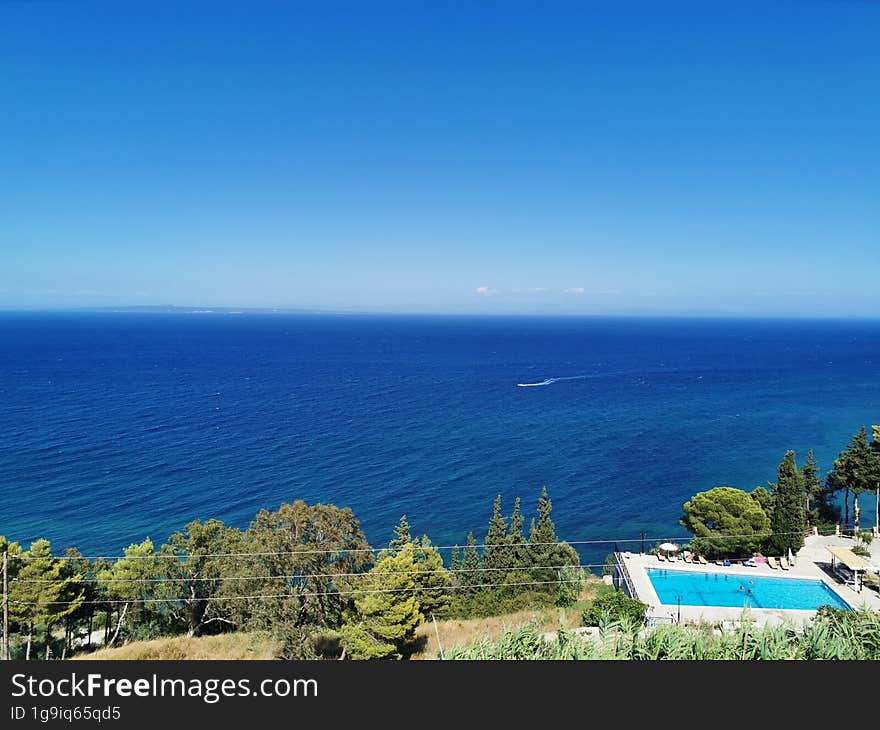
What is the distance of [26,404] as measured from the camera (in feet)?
181

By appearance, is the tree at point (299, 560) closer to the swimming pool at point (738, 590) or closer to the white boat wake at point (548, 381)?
the swimming pool at point (738, 590)

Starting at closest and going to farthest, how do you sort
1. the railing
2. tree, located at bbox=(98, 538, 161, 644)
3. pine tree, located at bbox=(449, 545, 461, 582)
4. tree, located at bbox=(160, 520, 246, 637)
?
tree, located at bbox=(98, 538, 161, 644) < tree, located at bbox=(160, 520, 246, 637) < the railing < pine tree, located at bbox=(449, 545, 461, 582)

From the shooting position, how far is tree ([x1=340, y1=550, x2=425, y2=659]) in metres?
13.7

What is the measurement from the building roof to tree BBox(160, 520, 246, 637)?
21250 millimetres

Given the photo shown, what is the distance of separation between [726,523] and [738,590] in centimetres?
352

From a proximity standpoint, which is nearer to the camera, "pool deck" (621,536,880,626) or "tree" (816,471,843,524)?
"pool deck" (621,536,880,626)

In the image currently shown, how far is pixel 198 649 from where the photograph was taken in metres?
15.5

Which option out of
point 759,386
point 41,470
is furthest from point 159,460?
point 759,386

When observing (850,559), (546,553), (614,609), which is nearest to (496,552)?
(546,553)

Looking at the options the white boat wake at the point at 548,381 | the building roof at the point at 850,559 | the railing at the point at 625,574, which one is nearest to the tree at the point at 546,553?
the railing at the point at 625,574

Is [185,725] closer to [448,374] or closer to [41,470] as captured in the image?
[41,470]

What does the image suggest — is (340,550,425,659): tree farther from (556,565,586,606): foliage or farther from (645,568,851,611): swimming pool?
(645,568,851,611): swimming pool

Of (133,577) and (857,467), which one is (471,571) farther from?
(857,467)

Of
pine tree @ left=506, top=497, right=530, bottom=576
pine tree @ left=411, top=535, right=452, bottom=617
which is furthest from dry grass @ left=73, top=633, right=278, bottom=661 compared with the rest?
pine tree @ left=506, top=497, right=530, bottom=576
